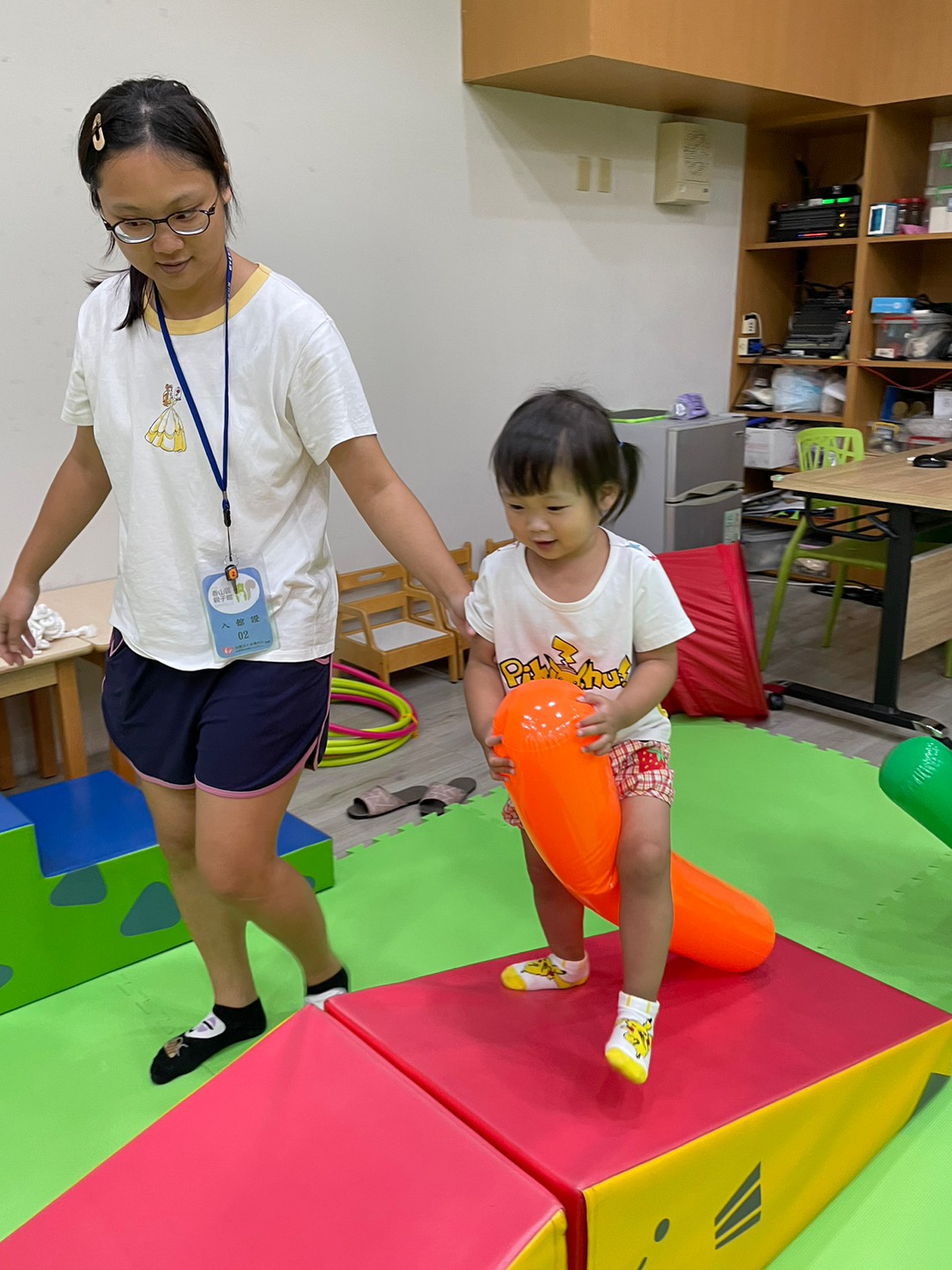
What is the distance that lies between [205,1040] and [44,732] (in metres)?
1.59

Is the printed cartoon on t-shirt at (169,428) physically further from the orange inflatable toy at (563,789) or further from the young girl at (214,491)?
the orange inflatable toy at (563,789)

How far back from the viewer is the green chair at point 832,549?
154 inches

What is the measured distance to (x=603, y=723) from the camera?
1.38 m

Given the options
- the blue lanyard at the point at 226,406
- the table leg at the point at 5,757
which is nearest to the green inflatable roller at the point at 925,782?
the blue lanyard at the point at 226,406

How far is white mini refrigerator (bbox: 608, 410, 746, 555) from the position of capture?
445 centimetres

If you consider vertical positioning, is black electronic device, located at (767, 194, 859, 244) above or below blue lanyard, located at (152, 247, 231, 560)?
above

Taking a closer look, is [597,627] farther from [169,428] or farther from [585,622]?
[169,428]

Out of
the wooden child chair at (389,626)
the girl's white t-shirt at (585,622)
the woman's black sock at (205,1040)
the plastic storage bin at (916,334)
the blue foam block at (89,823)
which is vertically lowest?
the woman's black sock at (205,1040)

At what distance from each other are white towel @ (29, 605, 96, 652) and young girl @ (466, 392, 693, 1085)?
155 centimetres

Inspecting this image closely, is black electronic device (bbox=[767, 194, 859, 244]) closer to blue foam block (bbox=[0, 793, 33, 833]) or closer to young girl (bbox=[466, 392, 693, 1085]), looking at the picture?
young girl (bbox=[466, 392, 693, 1085])

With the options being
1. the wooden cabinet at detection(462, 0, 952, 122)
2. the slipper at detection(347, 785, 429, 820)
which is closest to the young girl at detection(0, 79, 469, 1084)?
the slipper at detection(347, 785, 429, 820)

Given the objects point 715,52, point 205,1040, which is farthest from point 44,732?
point 715,52

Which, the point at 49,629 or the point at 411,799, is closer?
the point at 49,629

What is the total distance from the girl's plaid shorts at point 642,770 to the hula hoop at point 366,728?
5.29 ft
